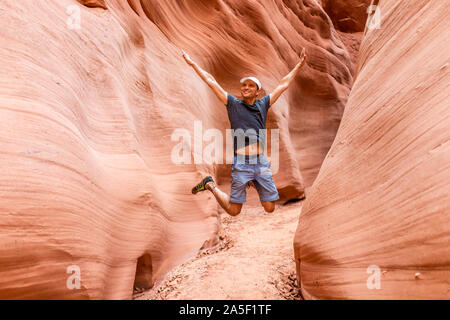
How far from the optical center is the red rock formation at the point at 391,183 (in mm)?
2361

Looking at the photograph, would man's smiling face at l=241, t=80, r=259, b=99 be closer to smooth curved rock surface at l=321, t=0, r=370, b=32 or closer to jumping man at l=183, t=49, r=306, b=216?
jumping man at l=183, t=49, r=306, b=216

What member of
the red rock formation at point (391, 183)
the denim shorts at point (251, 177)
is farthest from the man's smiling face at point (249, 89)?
the red rock formation at point (391, 183)

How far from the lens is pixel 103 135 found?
12.4 feet

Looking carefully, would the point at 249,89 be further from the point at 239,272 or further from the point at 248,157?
the point at 239,272

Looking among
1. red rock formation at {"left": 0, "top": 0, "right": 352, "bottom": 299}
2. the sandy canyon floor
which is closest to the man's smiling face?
red rock formation at {"left": 0, "top": 0, "right": 352, "bottom": 299}

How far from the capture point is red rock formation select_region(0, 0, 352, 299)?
2.59 metres

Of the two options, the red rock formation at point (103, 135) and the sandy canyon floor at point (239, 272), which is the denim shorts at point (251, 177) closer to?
the sandy canyon floor at point (239, 272)

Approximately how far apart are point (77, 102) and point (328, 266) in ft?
9.76

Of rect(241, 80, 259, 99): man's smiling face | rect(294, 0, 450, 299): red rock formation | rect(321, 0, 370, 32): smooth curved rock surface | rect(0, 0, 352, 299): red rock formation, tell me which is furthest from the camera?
rect(321, 0, 370, 32): smooth curved rock surface

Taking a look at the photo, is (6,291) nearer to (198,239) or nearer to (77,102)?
(77,102)

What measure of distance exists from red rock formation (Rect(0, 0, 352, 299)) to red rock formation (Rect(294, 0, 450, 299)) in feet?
6.22

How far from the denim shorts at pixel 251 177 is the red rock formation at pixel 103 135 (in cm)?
113

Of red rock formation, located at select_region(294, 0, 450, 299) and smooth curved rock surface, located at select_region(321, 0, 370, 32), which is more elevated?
smooth curved rock surface, located at select_region(321, 0, 370, 32)

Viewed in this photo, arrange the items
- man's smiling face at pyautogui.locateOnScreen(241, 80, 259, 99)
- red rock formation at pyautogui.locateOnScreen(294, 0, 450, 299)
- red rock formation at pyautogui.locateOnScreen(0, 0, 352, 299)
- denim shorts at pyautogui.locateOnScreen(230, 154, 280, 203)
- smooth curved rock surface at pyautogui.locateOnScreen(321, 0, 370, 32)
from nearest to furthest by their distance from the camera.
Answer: red rock formation at pyautogui.locateOnScreen(294, 0, 450, 299) < red rock formation at pyautogui.locateOnScreen(0, 0, 352, 299) < denim shorts at pyautogui.locateOnScreen(230, 154, 280, 203) < man's smiling face at pyautogui.locateOnScreen(241, 80, 259, 99) < smooth curved rock surface at pyautogui.locateOnScreen(321, 0, 370, 32)
